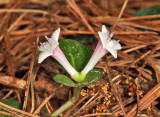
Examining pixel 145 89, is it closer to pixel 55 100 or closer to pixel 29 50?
pixel 55 100

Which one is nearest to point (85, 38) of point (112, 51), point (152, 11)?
point (152, 11)

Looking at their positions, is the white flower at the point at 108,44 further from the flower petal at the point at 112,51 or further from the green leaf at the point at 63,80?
the green leaf at the point at 63,80

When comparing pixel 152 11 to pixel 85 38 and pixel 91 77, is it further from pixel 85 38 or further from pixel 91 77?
pixel 91 77

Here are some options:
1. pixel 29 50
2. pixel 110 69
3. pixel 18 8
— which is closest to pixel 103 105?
pixel 110 69

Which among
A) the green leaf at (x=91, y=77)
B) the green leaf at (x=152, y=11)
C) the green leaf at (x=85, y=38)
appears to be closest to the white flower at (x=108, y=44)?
the green leaf at (x=91, y=77)

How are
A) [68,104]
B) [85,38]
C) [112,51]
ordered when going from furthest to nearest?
[85,38] < [68,104] < [112,51]

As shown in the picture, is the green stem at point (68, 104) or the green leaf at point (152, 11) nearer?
the green stem at point (68, 104)
